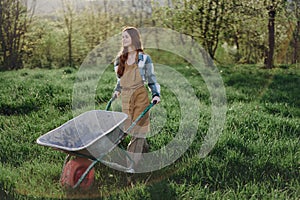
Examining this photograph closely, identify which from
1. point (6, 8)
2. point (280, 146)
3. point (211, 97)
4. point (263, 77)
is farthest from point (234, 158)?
point (6, 8)

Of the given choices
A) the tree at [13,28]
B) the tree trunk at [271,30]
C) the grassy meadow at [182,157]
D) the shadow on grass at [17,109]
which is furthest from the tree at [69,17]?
the shadow on grass at [17,109]

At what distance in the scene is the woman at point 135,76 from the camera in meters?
3.25

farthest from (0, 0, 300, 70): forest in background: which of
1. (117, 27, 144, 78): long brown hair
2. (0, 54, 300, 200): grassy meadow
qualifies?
(117, 27, 144, 78): long brown hair

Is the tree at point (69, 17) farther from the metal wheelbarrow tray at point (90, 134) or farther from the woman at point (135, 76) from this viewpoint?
the metal wheelbarrow tray at point (90, 134)

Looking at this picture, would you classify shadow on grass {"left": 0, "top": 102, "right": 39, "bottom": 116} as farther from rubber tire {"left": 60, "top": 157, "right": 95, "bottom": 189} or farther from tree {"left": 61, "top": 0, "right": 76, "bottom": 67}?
tree {"left": 61, "top": 0, "right": 76, "bottom": 67}

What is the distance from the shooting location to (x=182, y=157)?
3.55 metres

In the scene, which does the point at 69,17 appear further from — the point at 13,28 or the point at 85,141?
the point at 85,141

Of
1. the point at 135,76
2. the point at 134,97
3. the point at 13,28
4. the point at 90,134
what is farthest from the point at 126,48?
the point at 13,28

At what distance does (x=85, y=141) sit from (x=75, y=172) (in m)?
0.35

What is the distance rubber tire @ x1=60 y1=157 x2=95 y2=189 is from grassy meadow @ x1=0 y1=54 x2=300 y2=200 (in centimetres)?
7

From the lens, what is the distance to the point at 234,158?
3473mm

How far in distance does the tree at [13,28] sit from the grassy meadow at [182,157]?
604cm

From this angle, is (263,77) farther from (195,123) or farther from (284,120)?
(195,123)

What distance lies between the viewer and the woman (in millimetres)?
3250
